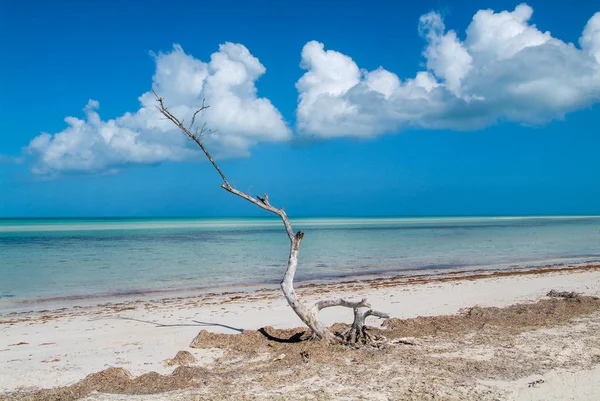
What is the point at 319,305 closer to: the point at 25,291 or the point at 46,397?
the point at 46,397

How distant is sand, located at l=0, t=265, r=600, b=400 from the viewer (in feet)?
19.4

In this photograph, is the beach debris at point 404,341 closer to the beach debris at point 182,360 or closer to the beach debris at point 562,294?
the beach debris at point 182,360

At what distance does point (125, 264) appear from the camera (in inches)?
962

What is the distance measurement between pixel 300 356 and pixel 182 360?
1.84 m

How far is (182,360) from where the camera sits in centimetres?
743

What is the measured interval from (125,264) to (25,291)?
7.69 m

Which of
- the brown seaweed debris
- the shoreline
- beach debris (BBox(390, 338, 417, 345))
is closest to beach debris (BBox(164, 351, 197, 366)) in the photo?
the brown seaweed debris

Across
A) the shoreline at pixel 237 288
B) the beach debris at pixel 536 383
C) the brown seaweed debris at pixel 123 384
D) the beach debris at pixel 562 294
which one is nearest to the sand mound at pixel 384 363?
A: the brown seaweed debris at pixel 123 384

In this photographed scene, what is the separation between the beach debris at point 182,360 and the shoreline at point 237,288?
25.8ft

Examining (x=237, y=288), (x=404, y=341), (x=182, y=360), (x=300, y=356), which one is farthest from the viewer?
(x=237, y=288)

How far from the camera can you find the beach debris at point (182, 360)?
7363 mm

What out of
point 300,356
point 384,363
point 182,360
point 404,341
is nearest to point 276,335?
point 300,356

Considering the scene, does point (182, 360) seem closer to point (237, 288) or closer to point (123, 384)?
point (123, 384)

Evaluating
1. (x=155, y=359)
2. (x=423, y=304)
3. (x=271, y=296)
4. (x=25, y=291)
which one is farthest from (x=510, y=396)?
(x=25, y=291)
